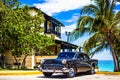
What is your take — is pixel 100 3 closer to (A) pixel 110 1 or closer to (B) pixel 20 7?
(A) pixel 110 1

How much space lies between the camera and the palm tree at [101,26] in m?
30.0

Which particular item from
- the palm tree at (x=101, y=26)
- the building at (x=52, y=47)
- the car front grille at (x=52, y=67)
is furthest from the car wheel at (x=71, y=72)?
the building at (x=52, y=47)

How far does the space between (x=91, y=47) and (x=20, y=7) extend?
10.6m

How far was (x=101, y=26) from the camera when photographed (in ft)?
99.4

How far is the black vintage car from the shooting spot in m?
21.2

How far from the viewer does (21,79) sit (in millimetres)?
19781

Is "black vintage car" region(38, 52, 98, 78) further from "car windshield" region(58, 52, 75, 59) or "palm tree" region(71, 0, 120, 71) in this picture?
"palm tree" region(71, 0, 120, 71)

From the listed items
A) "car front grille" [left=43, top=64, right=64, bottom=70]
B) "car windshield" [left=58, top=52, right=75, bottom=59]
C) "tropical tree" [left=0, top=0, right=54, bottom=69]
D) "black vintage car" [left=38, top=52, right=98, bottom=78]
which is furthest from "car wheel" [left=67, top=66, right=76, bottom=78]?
"tropical tree" [left=0, top=0, right=54, bottom=69]

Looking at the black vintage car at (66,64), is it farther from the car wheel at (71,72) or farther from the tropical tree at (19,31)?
the tropical tree at (19,31)

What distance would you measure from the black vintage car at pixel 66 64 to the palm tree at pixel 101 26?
6.74 m

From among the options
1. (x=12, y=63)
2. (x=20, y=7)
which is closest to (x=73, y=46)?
(x=12, y=63)

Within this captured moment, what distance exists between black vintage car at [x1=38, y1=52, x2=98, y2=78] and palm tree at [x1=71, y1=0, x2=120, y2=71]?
22.1ft

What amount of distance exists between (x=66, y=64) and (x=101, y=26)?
33.0 ft

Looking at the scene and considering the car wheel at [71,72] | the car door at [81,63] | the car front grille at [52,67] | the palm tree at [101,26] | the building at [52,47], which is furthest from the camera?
the building at [52,47]
